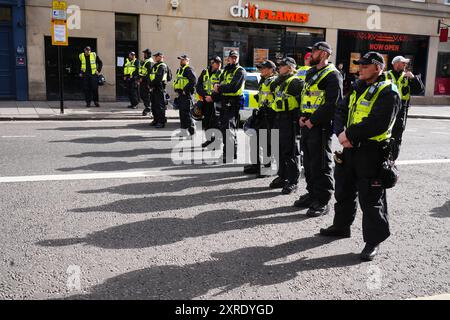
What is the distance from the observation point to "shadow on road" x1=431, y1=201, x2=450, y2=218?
20.4 ft

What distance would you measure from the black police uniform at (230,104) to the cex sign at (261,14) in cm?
1250

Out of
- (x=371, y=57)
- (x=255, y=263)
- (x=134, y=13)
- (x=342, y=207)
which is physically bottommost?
(x=255, y=263)

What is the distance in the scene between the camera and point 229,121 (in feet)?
29.2

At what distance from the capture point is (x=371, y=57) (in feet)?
15.1

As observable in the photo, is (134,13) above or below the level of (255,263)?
above

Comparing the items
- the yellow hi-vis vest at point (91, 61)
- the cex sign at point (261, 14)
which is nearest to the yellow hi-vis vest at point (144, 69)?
the yellow hi-vis vest at point (91, 61)

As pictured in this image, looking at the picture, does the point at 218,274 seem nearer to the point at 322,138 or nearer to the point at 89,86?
the point at 322,138

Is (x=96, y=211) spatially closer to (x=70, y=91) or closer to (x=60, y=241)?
(x=60, y=241)

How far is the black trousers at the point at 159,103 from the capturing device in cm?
1292

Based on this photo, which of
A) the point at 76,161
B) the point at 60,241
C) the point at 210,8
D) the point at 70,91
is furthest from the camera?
the point at 210,8

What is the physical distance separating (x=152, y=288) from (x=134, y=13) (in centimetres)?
1685

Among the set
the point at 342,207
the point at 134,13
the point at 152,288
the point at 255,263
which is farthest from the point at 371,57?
the point at 134,13

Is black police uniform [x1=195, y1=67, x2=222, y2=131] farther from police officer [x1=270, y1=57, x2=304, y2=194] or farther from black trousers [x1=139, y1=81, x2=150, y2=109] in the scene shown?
black trousers [x1=139, y1=81, x2=150, y2=109]

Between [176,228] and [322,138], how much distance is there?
2.14 meters
